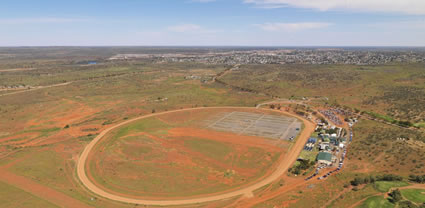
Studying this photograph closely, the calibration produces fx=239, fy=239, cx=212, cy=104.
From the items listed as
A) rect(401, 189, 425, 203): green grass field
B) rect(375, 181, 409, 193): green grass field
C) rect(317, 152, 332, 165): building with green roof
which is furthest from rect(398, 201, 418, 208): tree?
rect(317, 152, 332, 165): building with green roof

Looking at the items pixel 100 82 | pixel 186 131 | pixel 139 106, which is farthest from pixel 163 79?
pixel 186 131

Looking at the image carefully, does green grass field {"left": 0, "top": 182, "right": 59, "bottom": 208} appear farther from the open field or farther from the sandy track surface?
the open field

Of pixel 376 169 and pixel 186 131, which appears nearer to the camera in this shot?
pixel 376 169

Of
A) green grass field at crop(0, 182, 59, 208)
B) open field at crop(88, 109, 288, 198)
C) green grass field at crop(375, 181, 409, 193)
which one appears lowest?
green grass field at crop(0, 182, 59, 208)

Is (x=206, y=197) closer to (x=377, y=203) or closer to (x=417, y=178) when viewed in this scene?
(x=377, y=203)

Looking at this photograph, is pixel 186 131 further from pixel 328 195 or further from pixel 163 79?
pixel 163 79

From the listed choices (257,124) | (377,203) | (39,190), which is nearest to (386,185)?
(377,203)
